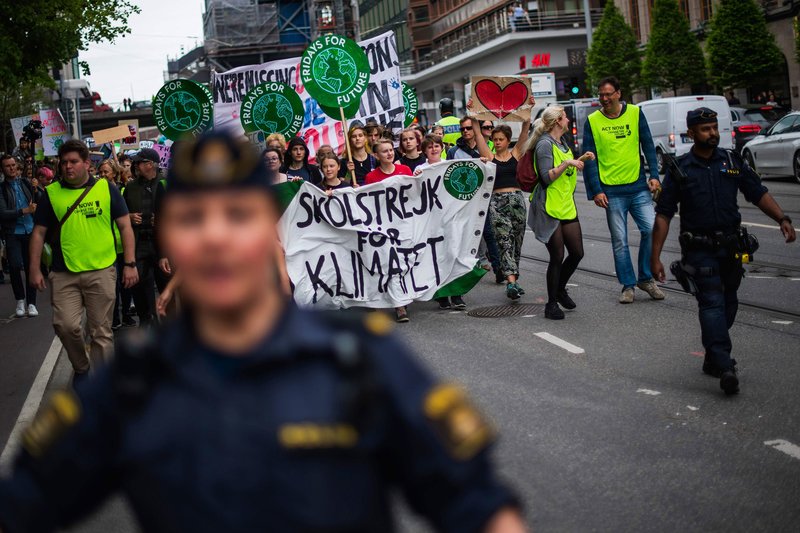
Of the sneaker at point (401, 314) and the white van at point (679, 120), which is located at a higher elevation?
the white van at point (679, 120)

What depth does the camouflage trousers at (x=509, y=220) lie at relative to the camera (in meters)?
11.8

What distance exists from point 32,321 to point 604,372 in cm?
822

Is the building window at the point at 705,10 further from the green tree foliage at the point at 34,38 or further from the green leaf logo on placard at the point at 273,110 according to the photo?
the green leaf logo on placard at the point at 273,110

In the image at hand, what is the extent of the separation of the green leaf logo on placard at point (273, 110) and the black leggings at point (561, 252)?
5.90 meters

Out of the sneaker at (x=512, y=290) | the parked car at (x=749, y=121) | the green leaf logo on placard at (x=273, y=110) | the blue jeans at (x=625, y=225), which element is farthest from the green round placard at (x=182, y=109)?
the parked car at (x=749, y=121)

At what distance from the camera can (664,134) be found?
28.5 m

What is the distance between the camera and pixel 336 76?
13148mm

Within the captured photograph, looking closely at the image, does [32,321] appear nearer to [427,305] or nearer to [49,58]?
[427,305]

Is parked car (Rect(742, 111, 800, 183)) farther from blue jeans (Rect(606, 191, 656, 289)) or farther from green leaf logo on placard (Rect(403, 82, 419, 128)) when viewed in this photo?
blue jeans (Rect(606, 191, 656, 289))

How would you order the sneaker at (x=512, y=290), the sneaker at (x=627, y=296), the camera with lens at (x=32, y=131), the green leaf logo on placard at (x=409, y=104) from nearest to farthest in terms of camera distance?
the sneaker at (x=627, y=296), the sneaker at (x=512, y=290), the green leaf logo on placard at (x=409, y=104), the camera with lens at (x=32, y=131)

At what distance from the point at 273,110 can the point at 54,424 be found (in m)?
13.7

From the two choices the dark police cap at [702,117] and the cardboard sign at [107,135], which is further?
the cardboard sign at [107,135]

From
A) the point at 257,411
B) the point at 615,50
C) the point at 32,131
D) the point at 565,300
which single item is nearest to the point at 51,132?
the point at 32,131

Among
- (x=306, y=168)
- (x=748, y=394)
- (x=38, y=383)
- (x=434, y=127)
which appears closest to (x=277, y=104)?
(x=434, y=127)
